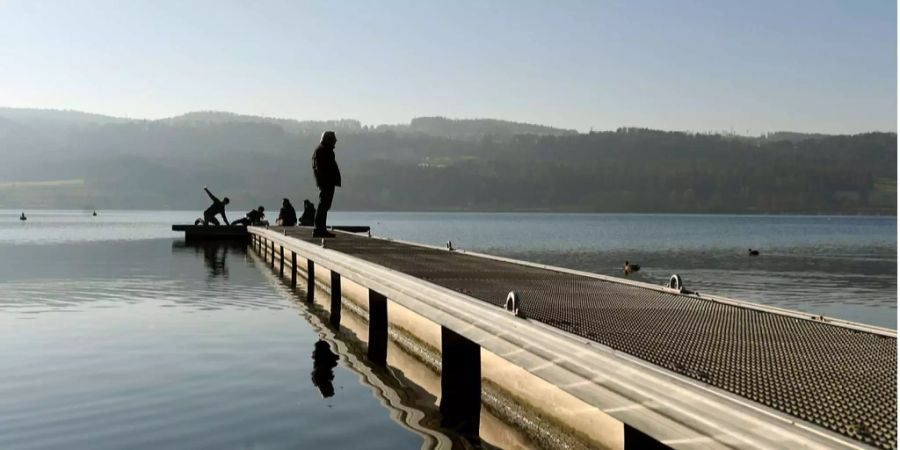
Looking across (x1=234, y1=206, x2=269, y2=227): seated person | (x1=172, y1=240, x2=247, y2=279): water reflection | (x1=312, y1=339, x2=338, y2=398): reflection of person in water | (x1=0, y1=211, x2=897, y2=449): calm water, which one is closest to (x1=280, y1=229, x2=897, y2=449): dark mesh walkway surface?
(x1=312, y1=339, x2=338, y2=398): reflection of person in water

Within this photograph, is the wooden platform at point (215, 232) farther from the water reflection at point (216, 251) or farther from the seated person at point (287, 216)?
the seated person at point (287, 216)

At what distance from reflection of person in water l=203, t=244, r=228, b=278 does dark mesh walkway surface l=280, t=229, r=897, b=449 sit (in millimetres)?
20322

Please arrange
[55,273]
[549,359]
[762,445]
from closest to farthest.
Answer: [762,445]
[549,359]
[55,273]

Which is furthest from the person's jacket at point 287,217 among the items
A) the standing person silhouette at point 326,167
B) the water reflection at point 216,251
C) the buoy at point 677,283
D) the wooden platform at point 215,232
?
the buoy at point 677,283

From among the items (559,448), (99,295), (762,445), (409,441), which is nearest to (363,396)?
(409,441)

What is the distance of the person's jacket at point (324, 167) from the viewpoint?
75.6 ft

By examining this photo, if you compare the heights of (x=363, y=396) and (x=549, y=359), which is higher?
(x=549, y=359)

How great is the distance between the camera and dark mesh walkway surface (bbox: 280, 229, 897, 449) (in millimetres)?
4324

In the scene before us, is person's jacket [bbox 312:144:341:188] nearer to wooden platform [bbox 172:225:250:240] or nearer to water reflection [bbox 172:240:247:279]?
water reflection [bbox 172:240:247:279]

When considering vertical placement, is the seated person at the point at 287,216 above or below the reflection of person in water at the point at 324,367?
above

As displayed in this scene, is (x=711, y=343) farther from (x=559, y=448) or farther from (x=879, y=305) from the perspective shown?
(x=879, y=305)

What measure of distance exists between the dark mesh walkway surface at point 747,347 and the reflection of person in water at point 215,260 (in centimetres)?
2032

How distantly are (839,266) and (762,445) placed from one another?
4756cm

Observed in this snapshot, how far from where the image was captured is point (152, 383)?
34.9ft
